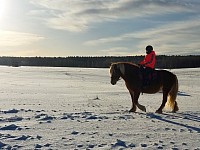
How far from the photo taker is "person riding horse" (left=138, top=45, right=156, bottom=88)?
968 cm

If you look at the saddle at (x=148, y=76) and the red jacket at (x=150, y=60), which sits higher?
the red jacket at (x=150, y=60)

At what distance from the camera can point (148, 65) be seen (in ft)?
32.4

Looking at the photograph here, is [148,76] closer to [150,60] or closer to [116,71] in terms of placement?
[150,60]

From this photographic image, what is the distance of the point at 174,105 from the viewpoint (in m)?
9.86

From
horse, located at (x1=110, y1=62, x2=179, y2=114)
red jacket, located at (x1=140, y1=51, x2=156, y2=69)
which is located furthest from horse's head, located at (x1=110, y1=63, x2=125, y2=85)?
red jacket, located at (x1=140, y1=51, x2=156, y2=69)

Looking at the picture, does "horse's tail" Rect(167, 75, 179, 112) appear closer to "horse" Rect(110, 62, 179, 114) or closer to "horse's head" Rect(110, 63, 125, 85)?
"horse" Rect(110, 62, 179, 114)

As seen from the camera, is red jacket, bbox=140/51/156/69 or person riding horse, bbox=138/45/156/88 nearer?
person riding horse, bbox=138/45/156/88

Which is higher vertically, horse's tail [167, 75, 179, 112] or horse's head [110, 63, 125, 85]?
horse's head [110, 63, 125, 85]

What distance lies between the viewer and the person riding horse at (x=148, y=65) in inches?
381

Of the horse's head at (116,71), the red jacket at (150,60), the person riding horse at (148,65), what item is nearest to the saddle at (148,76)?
the person riding horse at (148,65)

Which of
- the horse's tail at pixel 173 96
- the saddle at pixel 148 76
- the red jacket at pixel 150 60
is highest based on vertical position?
the red jacket at pixel 150 60

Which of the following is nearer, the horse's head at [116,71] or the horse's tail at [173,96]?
the horse's head at [116,71]

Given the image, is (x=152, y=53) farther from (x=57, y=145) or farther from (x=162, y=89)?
(x=57, y=145)

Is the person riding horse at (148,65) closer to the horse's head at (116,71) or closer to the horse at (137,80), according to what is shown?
the horse at (137,80)
